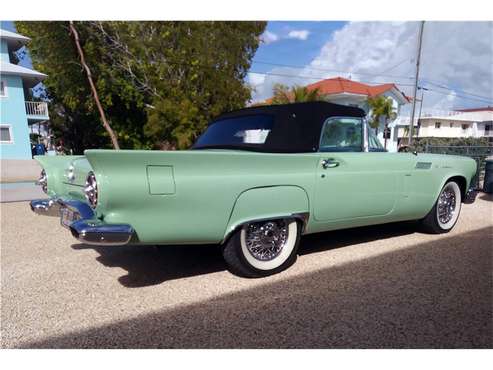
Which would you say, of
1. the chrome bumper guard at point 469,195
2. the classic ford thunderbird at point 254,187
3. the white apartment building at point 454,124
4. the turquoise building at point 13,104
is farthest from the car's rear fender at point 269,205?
the white apartment building at point 454,124

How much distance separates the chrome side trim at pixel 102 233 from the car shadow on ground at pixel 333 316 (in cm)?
60

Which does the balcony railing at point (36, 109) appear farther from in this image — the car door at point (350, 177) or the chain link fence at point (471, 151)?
the car door at point (350, 177)

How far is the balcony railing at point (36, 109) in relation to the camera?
21.8m

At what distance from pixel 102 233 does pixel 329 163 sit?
2093 mm

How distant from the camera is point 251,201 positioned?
2768 mm

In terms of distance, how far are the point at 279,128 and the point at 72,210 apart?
6.58 ft

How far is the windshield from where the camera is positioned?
11.2 ft

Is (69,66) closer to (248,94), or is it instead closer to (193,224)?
(248,94)

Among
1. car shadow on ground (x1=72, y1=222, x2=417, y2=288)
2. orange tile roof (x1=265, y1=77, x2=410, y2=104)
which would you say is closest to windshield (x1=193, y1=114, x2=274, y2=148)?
car shadow on ground (x1=72, y1=222, x2=417, y2=288)

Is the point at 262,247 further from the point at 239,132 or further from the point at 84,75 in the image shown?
the point at 84,75

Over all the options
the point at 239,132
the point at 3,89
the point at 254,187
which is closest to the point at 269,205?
the point at 254,187

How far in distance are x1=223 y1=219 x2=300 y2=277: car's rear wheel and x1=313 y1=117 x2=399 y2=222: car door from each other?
13.5 inches

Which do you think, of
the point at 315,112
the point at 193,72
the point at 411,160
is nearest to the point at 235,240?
the point at 315,112

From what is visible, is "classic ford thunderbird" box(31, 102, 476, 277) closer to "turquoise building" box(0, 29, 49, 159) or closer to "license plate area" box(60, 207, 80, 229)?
"license plate area" box(60, 207, 80, 229)
